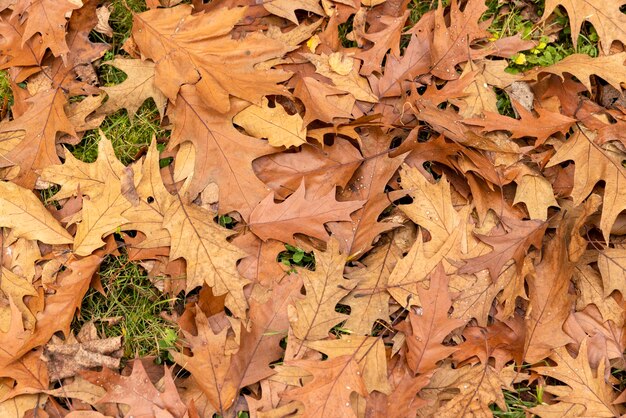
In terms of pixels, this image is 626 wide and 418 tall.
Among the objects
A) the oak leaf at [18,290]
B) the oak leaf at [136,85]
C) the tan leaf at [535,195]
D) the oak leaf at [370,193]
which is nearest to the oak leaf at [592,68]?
the tan leaf at [535,195]

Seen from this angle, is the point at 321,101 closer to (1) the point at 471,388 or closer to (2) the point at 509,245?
(2) the point at 509,245

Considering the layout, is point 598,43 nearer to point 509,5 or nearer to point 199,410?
point 509,5

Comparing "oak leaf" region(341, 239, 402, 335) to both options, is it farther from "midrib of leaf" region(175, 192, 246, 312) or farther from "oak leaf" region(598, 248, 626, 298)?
"oak leaf" region(598, 248, 626, 298)

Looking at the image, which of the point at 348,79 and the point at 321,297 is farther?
the point at 348,79

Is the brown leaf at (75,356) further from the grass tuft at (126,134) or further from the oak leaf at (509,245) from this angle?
the oak leaf at (509,245)

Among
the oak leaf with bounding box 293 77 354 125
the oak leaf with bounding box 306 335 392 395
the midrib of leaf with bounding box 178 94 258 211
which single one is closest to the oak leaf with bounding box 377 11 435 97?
the oak leaf with bounding box 293 77 354 125

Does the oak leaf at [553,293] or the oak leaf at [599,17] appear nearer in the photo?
the oak leaf at [553,293]

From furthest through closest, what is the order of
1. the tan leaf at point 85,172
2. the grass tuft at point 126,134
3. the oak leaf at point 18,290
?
the grass tuft at point 126,134
the tan leaf at point 85,172
the oak leaf at point 18,290

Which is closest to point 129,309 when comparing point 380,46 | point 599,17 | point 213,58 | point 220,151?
point 220,151

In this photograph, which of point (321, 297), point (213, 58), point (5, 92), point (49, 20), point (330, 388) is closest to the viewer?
point (330, 388)
